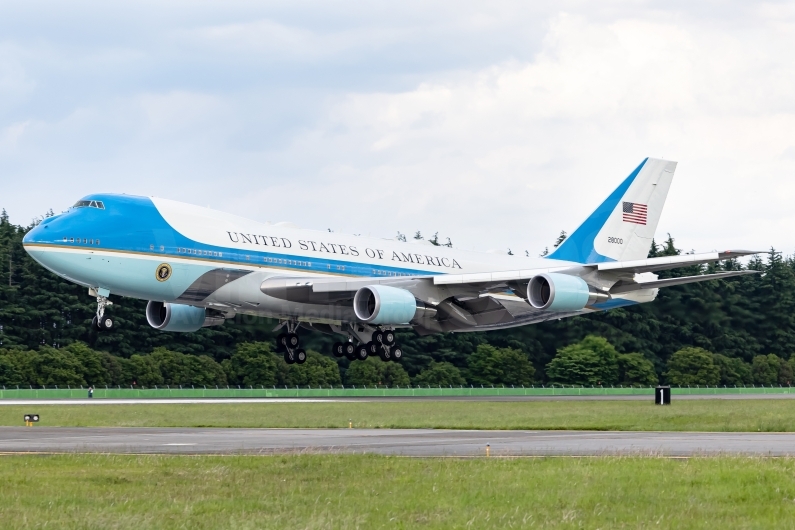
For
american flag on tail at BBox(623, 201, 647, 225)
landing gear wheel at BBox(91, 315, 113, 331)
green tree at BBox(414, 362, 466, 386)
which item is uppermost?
american flag on tail at BBox(623, 201, 647, 225)

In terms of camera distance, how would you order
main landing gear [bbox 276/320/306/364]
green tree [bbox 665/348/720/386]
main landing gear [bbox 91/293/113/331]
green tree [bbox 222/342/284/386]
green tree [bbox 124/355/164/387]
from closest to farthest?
main landing gear [bbox 91/293/113/331] → main landing gear [bbox 276/320/306/364] → green tree [bbox 124/355/164/387] → green tree [bbox 222/342/284/386] → green tree [bbox 665/348/720/386]

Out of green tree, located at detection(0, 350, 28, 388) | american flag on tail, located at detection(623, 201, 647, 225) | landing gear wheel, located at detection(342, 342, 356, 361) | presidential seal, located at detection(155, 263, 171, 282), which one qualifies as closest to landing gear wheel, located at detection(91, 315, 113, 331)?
presidential seal, located at detection(155, 263, 171, 282)

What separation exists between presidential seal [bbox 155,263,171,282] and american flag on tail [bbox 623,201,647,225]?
88.5 feet

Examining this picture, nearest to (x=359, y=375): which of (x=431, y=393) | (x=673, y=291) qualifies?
(x=431, y=393)

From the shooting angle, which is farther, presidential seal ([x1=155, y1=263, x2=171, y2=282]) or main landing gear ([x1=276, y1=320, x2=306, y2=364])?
main landing gear ([x1=276, y1=320, x2=306, y2=364])

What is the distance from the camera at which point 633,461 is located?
20141 mm

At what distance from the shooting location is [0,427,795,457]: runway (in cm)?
2398

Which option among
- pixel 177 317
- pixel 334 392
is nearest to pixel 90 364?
pixel 334 392

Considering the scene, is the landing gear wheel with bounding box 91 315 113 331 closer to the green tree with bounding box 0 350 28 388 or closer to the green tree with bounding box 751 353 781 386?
the green tree with bounding box 0 350 28 388

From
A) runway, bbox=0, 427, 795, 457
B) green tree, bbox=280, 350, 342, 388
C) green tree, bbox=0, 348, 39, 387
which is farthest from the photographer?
green tree, bbox=280, 350, 342, 388

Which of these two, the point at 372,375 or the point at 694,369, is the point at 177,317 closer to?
the point at 372,375

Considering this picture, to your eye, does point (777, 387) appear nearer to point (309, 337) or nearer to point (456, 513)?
point (309, 337)

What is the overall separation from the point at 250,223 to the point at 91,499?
105 ft

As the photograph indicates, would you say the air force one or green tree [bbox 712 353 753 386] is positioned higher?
the air force one
